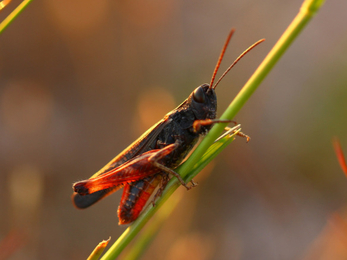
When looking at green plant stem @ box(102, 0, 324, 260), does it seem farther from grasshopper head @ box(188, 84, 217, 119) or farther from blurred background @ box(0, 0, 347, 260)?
blurred background @ box(0, 0, 347, 260)

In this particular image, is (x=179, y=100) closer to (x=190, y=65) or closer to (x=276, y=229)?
(x=190, y=65)

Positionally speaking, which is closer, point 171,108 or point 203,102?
point 203,102

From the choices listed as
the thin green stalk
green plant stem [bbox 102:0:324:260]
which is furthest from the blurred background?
green plant stem [bbox 102:0:324:260]

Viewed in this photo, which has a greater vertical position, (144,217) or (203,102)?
(203,102)

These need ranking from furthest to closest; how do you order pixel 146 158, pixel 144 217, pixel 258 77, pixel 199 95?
1. pixel 199 95
2. pixel 146 158
3. pixel 144 217
4. pixel 258 77

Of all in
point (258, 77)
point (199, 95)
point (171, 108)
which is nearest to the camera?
point (258, 77)

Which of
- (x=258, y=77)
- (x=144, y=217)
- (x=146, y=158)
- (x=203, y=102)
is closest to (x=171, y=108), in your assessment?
(x=203, y=102)

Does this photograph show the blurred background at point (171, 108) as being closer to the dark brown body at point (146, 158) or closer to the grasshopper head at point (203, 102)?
the dark brown body at point (146, 158)

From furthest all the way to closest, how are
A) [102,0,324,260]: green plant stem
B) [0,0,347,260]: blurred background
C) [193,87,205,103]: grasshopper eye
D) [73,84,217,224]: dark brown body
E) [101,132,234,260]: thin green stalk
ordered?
Answer: [0,0,347,260]: blurred background → [193,87,205,103]: grasshopper eye → [73,84,217,224]: dark brown body → [101,132,234,260]: thin green stalk → [102,0,324,260]: green plant stem

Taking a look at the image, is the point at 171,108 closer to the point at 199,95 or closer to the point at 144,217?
the point at 199,95
